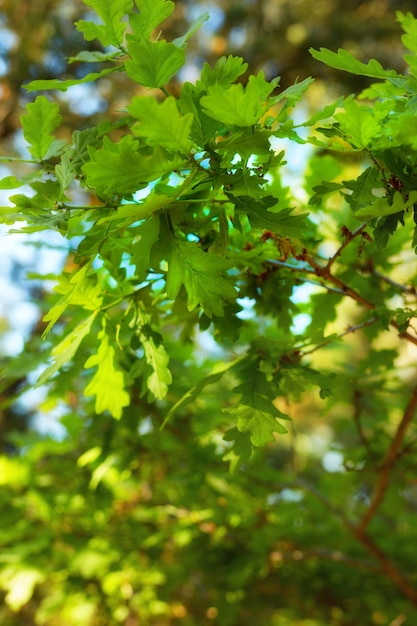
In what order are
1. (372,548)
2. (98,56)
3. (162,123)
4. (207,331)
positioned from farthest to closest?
1. (372,548)
2. (207,331)
3. (98,56)
4. (162,123)

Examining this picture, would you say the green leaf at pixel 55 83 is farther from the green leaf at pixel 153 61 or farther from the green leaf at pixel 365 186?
the green leaf at pixel 365 186

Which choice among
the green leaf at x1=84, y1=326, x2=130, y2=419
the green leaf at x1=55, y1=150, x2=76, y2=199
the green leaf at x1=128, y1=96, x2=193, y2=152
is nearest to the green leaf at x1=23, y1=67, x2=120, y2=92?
the green leaf at x1=55, y1=150, x2=76, y2=199

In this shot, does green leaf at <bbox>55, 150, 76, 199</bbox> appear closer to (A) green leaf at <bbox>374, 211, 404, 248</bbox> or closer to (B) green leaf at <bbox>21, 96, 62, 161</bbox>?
(B) green leaf at <bbox>21, 96, 62, 161</bbox>

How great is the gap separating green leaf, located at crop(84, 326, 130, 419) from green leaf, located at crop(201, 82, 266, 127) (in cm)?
42

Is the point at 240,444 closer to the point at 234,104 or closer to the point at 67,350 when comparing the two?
the point at 67,350

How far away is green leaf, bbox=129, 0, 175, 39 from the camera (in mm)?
759

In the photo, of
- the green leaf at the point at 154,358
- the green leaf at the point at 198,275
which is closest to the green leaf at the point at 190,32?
the green leaf at the point at 198,275

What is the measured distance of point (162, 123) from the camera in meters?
0.64

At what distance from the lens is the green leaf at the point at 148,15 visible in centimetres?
76

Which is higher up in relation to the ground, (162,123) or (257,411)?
(162,123)

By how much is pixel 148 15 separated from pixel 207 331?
0.58 m

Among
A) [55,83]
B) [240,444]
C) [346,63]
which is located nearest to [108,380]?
[240,444]

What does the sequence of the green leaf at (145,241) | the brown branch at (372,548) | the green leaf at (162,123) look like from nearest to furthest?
the green leaf at (162,123)
the green leaf at (145,241)
the brown branch at (372,548)

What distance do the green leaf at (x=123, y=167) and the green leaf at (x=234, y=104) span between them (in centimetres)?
7
